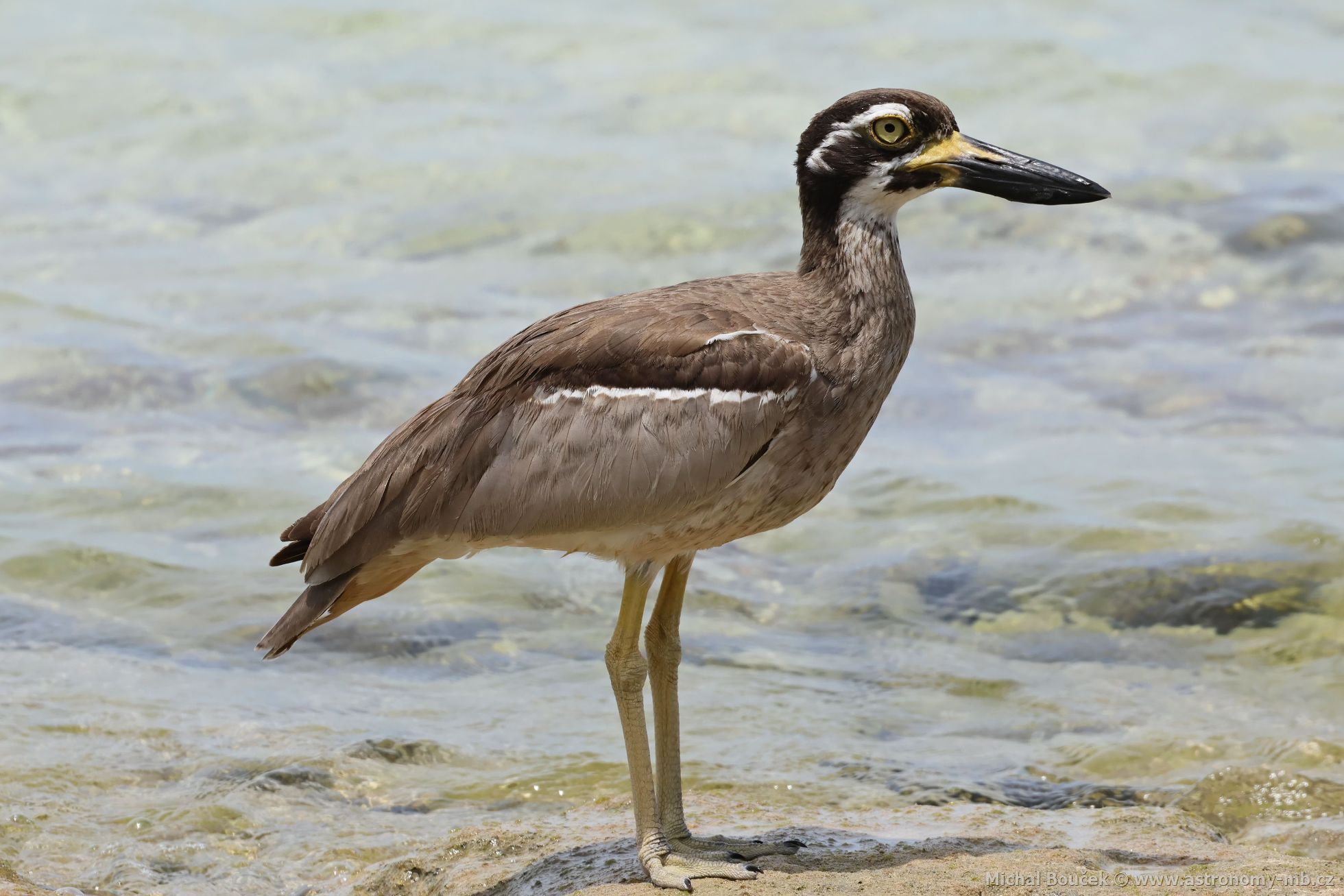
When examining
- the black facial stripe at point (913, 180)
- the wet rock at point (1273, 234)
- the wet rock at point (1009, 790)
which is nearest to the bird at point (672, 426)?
the black facial stripe at point (913, 180)

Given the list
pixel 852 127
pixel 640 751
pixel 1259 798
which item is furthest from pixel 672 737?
pixel 1259 798

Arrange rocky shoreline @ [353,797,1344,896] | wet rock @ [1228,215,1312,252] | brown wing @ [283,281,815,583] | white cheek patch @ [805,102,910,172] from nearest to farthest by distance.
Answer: rocky shoreline @ [353,797,1344,896] → brown wing @ [283,281,815,583] → white cheek patch @ [805,102,910,172] → wet rock @ [1228,215,1312,252]

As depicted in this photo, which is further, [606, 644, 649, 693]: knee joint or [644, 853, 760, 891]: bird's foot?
[606, 644, 649, 693]: knee joint

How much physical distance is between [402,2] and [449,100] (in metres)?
4.16

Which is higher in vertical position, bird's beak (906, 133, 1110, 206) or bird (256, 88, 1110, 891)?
bird's beak (906, 133, 1110, 206)

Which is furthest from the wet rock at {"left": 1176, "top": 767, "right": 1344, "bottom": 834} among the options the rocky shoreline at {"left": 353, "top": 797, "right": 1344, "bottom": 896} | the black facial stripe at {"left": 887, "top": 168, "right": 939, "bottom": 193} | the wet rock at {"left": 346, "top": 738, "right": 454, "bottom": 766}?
the wet rock at {"left": 346, "top": 738, "right": 454, "bottom": 766}

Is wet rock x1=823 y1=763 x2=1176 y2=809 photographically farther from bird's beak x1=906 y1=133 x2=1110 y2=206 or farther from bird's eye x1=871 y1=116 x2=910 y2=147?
bird's eye x1=871 y1=116 x2=910 y2=147

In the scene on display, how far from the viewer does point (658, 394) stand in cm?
611

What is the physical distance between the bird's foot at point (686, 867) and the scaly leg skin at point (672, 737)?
0.12ft

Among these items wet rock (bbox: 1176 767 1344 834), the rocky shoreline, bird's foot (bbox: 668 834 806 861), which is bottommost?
wet rock (bbox: 1176 767 1344 834)

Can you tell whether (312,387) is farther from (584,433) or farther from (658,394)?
(658,394)

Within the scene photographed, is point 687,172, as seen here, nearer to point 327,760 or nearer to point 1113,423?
point 1113,423

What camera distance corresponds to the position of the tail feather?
6.36m

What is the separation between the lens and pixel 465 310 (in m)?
14.9
